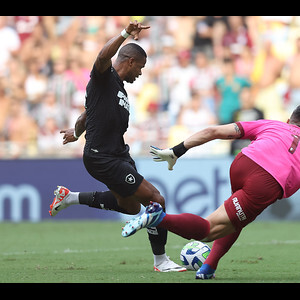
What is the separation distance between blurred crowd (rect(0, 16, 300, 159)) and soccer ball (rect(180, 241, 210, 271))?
7.37 m

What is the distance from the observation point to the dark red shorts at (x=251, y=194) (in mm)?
6578

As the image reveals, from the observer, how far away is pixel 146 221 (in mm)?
6266

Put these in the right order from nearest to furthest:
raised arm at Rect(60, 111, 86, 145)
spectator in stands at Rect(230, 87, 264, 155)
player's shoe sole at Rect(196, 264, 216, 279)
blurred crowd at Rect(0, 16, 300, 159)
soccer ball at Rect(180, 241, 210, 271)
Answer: player's shoe sole at Rect(196, 264, 216, 279)
soccer ball at Rect(180, 241, 210, 271)
raised arm at Rect(60, 111, 86, 145)
spectator in stands at Rect(230, 87, 264, 155)
blurred crowd at Rect(0, 16, 300, 159)

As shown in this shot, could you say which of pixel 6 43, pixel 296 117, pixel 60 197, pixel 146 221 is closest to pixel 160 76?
pixel 6 43

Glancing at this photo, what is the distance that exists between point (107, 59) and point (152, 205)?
1.71m

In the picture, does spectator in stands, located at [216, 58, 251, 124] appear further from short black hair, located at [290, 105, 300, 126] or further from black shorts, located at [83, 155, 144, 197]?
short black hair, located at [290, 105, 300, 126]

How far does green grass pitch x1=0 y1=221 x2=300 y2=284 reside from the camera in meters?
7.03

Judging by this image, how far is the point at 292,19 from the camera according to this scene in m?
16.5

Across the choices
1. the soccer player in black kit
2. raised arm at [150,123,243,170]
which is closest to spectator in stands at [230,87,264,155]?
the soccer player in black kit

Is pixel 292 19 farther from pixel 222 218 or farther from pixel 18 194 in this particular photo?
pixel 222 218

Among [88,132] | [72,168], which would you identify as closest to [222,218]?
[88,132]

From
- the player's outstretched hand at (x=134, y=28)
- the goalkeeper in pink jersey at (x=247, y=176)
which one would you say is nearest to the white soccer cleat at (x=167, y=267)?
the goalkeeper in pink jersey at (x=247, y=176)

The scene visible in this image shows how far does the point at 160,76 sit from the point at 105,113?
875 cm

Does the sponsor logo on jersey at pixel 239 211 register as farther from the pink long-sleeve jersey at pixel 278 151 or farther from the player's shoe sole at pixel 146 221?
the player's shoe sole at pixel 146 221
